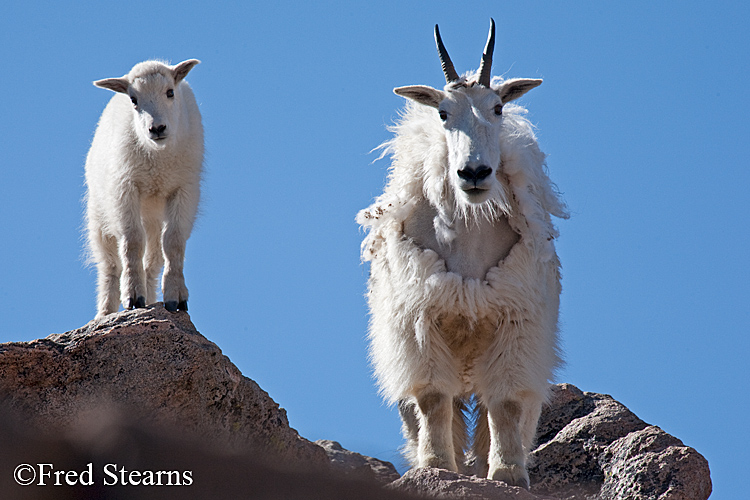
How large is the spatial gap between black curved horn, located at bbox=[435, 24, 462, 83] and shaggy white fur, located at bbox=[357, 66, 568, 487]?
10 centimetres

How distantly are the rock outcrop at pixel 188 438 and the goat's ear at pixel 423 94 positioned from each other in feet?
6.66

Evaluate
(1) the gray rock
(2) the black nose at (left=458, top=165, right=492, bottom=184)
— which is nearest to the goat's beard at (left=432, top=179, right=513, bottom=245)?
(2) the black nose at (left=458, top=165, right=492, bottom=184)

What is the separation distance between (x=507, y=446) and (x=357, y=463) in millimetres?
1084

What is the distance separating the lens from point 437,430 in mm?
6699

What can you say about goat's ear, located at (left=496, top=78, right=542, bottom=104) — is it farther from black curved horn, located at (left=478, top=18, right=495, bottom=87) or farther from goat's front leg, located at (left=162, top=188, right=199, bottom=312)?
goat's front leg, located at (left=162, top=188, right=199, bottom=312)

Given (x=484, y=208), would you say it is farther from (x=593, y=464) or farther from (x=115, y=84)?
(x=115, y=84)

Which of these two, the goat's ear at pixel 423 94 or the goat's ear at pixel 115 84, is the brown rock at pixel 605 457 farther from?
the goat's ear at pixel 115 84

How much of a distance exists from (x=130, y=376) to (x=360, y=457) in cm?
210

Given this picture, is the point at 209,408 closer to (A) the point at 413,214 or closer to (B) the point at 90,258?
(A) the point at 413,214

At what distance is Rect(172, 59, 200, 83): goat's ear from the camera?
8.09 meters

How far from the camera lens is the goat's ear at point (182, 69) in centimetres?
809

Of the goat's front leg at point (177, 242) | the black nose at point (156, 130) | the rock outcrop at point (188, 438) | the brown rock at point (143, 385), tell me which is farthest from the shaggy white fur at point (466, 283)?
the black nose at point (156, 130)

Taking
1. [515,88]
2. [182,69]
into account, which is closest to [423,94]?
[515,88]

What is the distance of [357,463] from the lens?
281 inches
